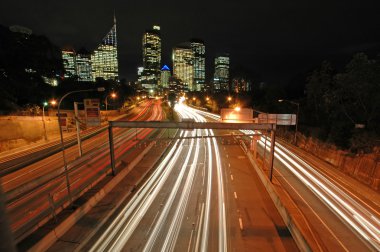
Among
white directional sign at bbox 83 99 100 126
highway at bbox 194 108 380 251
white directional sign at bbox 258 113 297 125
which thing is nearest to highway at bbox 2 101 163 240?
white directional sign at bbox 83 99 100 126

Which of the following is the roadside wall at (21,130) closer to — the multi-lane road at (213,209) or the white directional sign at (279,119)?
the multi-lane road at (213,209)

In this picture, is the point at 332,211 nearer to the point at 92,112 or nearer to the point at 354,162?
the point at 354,162

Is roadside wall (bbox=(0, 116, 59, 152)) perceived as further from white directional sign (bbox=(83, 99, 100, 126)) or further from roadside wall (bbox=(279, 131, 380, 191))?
roadside wall (bbox=(279, 131, 380, 191))

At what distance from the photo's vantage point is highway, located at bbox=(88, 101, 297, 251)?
40.7 feet

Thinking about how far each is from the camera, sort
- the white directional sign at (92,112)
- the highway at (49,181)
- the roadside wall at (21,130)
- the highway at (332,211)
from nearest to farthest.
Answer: the highway at (49,181), the highway at (332,211), the white directional sign at (92,112), the roadside wall at (21,130)

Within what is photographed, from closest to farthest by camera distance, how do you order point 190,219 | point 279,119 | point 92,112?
1. point 190,219
2. point 92,112
3. point 279,119

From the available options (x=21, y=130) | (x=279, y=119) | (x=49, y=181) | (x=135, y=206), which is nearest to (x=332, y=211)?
(x=135, y=206)

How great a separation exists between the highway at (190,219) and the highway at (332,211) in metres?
2.39

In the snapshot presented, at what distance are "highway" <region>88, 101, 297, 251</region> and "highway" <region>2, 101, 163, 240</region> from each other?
3.37 meters

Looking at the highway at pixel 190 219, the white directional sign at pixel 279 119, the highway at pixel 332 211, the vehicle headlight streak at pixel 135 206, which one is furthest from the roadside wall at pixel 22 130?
the highway at pixel 332 211

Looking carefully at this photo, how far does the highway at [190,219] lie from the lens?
40.7 feet

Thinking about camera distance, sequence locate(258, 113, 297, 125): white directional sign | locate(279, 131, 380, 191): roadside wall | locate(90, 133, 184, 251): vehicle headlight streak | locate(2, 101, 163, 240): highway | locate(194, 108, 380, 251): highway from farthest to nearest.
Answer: locate(258, 113, 297, 125): white directional sign, locate(279, 131, 380, 191): roadside wall, locate(194, 108, 380, 251): highway, locate(90, 133, 184, 251): vehicle headlight streak, locate(2, 101, 163, 240): highway

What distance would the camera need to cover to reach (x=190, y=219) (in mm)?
15023

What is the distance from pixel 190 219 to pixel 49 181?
11.4 meters
